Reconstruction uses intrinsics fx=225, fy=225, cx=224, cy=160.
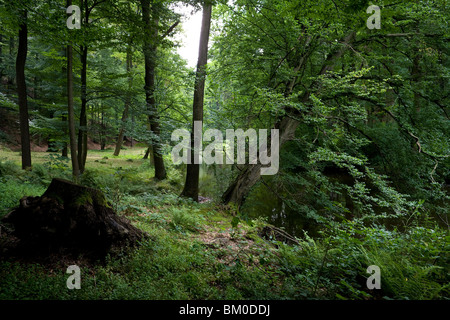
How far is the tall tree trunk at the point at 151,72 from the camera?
24.4 ft

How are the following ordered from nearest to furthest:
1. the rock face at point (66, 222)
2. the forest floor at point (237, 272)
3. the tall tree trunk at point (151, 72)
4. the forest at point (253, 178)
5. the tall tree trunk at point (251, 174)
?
the forest floor at point (237, 272) → the forest at point (253, 178) → the rock face at point (66, 222) → the tall tree trunk at point (151, 72) → the tall tree trunk at point (251, 174)

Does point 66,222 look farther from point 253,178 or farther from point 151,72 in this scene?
point 151,72

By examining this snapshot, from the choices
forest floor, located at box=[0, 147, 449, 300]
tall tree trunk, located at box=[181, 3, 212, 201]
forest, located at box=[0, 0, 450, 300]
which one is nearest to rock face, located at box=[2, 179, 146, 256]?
forest, located at box=[0, 0, 450, 300]

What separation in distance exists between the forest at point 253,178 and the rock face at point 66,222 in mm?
17

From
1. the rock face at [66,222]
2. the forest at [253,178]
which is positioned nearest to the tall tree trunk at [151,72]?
the forest at [253,178]

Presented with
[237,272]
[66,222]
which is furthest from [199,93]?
[237,272]

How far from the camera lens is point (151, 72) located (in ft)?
31.7

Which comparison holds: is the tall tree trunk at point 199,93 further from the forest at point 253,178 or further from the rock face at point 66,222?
the rock face at point 66,222

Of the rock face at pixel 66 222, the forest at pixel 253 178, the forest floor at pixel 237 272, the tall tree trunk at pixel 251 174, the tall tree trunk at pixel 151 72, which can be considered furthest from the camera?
the tall tree trunk at pixel 251 174

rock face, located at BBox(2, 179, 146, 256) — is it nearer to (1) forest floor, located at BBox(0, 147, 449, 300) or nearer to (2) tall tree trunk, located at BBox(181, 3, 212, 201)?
(1) forest floor, located at BBox(0, 147, 449, 300)

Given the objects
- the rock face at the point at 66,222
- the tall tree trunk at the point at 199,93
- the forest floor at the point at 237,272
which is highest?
the tall tree trunk at the point at 199,93

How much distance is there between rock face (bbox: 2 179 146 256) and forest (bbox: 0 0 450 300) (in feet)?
0.06

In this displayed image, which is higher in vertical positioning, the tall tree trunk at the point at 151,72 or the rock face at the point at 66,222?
the tall tree trunk at the point at 151,72

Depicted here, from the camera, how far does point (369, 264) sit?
303cm
